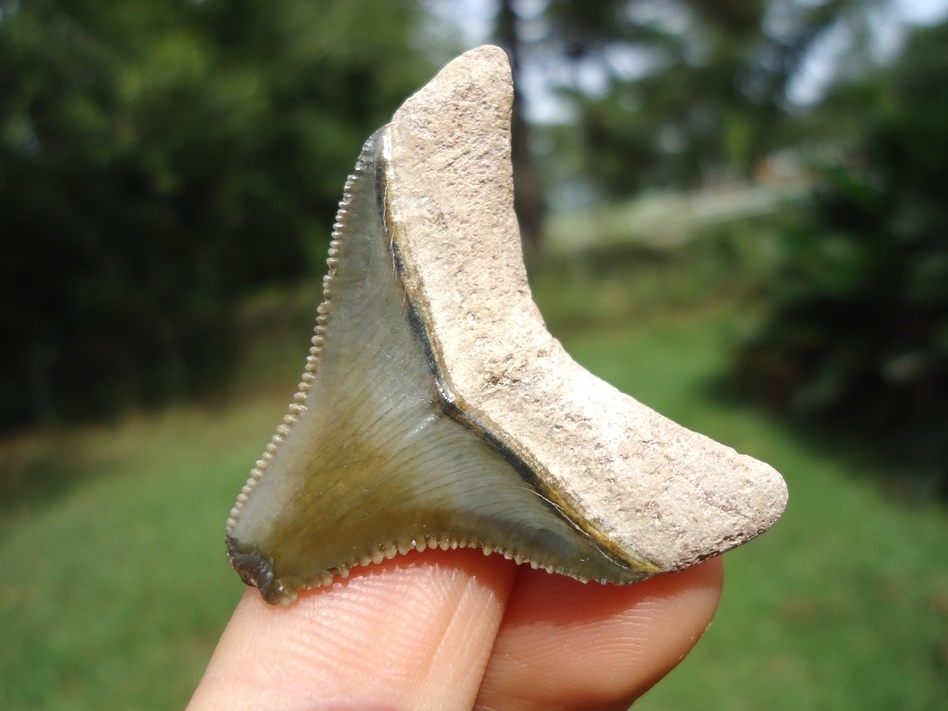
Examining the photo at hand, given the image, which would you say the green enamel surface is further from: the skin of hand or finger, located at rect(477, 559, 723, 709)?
finger, located at rect(477, 559, 723, 709)

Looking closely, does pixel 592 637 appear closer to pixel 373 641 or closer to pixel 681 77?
pixel 373 641

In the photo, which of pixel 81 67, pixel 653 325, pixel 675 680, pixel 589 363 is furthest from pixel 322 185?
pixel 675 680

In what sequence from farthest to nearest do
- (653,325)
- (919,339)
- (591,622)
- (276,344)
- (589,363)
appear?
(653,325)
(276,344)
(589,363)
(919,339)
(591,622)

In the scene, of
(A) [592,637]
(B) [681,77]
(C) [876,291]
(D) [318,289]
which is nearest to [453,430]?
(A) [592,637]

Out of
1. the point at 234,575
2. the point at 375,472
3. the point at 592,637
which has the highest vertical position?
the point at 375,472

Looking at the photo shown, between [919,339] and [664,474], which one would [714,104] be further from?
[664,474]

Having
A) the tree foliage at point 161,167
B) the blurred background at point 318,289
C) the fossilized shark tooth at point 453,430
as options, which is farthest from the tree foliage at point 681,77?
the fossilized shark tooth at point 453,430
